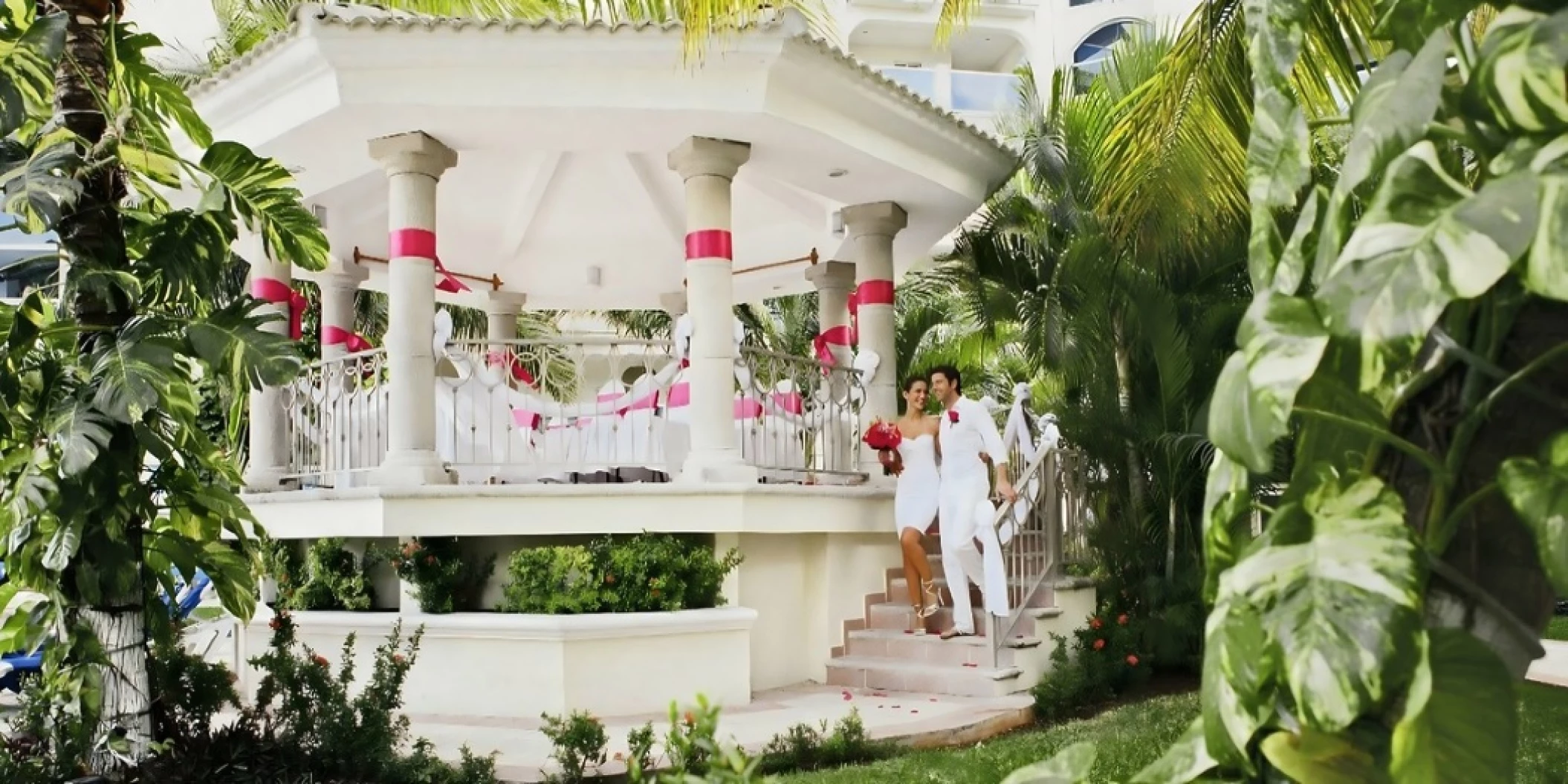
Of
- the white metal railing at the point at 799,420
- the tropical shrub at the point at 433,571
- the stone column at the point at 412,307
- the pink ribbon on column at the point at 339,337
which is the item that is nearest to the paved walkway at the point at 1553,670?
the white metal railing at the point at 799,420

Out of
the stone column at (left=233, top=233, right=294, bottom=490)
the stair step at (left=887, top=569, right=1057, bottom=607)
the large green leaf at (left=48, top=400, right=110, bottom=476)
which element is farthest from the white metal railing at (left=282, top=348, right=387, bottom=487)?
the large green leaf at (left=48, top=400, right=110, bottom=476)

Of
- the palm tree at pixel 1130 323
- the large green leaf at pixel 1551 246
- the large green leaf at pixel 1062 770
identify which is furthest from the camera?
the palm tree at pixel 1130 323

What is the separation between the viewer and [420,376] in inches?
352

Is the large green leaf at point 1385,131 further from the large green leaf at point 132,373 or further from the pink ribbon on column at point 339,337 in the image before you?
the pink ribbon on column at point 339,337

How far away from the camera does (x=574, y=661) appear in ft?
25.9

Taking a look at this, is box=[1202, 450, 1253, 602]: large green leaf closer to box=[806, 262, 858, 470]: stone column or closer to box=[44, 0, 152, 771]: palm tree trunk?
box=[44, 0, 152, 771]: palm tree trunk

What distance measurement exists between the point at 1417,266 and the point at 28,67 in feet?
15.0

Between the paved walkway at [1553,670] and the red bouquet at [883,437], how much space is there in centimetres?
477

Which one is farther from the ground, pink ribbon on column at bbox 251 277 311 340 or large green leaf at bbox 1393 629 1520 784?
pink ribbon on column at bbox 251 277 311 340

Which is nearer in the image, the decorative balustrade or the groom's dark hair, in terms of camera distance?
the groom's dark hair

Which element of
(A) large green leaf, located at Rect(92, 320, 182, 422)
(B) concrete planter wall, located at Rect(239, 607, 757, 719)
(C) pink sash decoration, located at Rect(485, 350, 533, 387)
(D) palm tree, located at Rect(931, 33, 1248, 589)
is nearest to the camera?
(A) large green leaf, located at Rect(92, 320, 182, 422)

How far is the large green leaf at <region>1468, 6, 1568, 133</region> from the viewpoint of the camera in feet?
3.43

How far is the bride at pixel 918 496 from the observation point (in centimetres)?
916

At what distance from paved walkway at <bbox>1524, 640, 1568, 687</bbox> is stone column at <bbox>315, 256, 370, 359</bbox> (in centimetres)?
1072
